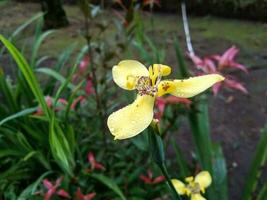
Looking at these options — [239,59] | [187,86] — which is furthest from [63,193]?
[239,59]

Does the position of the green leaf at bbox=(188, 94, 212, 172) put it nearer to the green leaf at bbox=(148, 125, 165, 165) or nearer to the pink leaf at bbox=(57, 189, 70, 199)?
the pink leaf at bbox=(57, 189, 70, 199)

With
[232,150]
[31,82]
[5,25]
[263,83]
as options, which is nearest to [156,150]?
[31,82]

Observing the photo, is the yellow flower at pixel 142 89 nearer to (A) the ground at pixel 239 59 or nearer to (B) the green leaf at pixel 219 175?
(B) the green leaf at pixel 219 175

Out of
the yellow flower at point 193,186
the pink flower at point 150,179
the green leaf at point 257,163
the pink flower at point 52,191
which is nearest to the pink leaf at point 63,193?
the pink flower at point 52,191

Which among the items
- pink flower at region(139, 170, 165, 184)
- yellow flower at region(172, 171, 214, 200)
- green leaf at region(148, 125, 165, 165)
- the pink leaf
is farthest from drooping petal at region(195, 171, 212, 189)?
green leaf at region(148, 125, 165, 165)

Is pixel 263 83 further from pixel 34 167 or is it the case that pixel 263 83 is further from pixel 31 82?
pixel 31 82

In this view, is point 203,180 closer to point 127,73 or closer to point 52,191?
point 52,191
